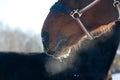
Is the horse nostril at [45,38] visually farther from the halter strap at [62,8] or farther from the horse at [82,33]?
the halter strap at [62,8]

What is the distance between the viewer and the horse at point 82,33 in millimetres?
4484

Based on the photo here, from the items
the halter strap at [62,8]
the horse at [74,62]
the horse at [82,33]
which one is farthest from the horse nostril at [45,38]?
the halter strap at [62,8]

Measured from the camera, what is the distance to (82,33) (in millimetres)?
4586

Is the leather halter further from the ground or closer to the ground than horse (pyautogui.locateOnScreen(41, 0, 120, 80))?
further from the ground

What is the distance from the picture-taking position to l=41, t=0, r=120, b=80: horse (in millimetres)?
4484

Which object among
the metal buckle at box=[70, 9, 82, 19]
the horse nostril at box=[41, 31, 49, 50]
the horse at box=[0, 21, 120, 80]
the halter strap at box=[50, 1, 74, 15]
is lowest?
the horse at box=[0, 21, 120, 80]

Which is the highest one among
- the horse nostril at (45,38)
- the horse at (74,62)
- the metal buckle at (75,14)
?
the metal buckle at (75,14)

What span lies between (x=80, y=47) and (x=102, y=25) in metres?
0.33

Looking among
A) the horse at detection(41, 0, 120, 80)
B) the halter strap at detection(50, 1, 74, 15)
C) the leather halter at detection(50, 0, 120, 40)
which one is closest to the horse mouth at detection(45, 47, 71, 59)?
the horse at detection(41, 0, 120, 80)

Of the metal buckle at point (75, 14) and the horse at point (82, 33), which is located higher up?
the metal buckle at point (75, 14)

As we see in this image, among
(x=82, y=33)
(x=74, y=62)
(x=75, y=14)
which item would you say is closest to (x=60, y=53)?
(x=74, y=62)

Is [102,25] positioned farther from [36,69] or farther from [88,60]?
[36,69]

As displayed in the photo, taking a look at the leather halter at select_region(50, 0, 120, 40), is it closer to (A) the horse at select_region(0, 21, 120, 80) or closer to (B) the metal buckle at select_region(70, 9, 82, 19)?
(B) the metal buckle at select_region(70, 9, 82, 19)

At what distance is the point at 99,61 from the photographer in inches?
182
